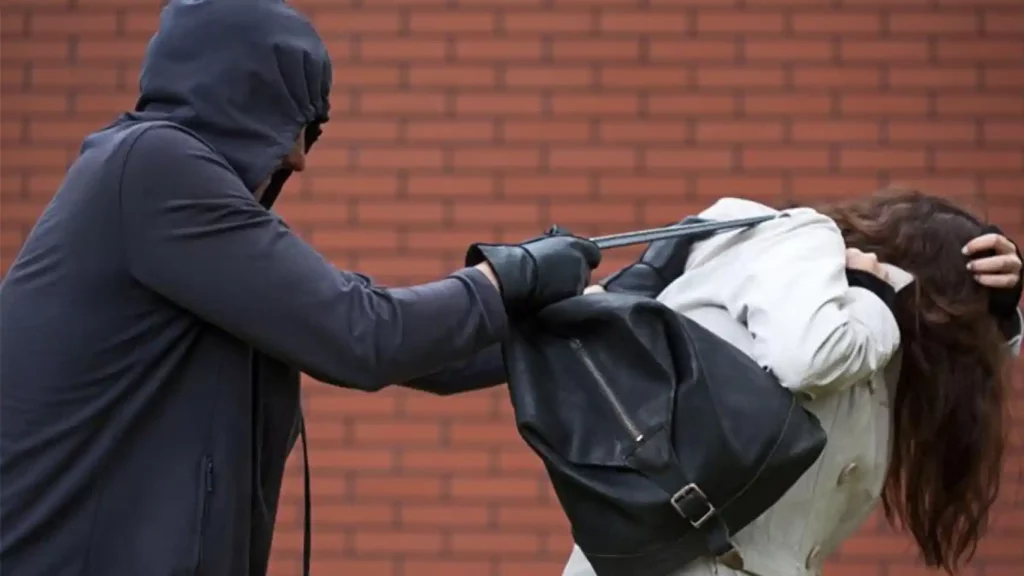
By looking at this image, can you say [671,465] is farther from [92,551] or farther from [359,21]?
[359,21]

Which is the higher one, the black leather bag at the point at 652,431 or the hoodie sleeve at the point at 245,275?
the hoodie sleeve at the point at 245,275

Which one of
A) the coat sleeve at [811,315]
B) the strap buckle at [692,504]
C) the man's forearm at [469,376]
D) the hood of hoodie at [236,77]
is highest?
the hood of hoodie at [236,77]

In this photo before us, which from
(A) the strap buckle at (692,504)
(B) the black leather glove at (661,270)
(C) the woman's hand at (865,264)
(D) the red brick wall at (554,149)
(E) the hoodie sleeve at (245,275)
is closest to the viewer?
(E) the hoodie sleeve at (245,275)

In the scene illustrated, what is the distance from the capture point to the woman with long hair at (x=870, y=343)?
87.7 inches

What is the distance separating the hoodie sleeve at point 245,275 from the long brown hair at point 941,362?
32.7 inches

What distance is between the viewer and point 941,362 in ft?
8.05

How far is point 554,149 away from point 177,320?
100 inches

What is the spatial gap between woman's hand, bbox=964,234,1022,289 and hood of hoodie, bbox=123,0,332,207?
108cm

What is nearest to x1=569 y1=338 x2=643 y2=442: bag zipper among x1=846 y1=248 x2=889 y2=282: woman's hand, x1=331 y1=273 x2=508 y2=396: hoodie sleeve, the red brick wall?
x1=331 y1=273 x2=508 y2=396: hoodie sleeve

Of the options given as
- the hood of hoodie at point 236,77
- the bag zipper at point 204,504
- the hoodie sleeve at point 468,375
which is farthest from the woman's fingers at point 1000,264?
the bag zipper at point 204,504

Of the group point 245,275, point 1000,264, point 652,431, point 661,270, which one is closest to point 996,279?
point 1000,264

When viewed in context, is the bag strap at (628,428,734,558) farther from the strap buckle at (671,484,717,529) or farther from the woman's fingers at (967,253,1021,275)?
the woman's fingers at (967,253,1021,275)

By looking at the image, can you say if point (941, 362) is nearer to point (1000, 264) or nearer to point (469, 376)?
point (1000, 264)

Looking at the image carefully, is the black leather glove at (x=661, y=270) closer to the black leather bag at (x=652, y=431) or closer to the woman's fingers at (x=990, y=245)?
the black leather bag at (x=652, y=431)
